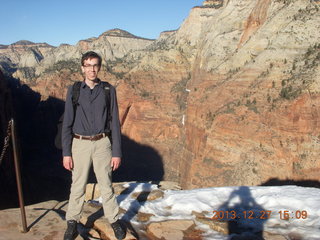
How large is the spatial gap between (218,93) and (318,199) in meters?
20.6

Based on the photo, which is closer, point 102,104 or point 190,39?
point 102,104

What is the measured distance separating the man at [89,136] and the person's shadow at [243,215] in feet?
9.33

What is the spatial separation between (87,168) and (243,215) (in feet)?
12.8

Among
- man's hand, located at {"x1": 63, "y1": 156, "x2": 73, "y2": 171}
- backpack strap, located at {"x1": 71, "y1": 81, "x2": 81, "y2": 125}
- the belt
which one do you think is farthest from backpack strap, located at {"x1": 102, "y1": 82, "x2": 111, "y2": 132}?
man's hand, located at {"x1": 63, "y1": 156, "x2": 73, "y2": 171}

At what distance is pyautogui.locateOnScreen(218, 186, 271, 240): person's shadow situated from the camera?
5691mm

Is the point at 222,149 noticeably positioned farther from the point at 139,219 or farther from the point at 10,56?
the point at 10,56

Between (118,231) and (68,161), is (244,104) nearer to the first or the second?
(118,231)

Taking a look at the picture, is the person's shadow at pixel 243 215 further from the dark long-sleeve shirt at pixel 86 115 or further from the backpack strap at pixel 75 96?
the backpack strap at pixel 75 96

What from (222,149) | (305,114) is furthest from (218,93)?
(305,114)

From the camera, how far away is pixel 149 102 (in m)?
40.6

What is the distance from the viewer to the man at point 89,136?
442 cm

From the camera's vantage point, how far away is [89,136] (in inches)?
176

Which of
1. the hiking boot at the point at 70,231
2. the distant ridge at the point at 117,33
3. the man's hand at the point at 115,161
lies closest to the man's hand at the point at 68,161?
the man's hand at the point at 115,161

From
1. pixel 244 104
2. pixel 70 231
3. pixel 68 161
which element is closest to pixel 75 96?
pixel 68 161
